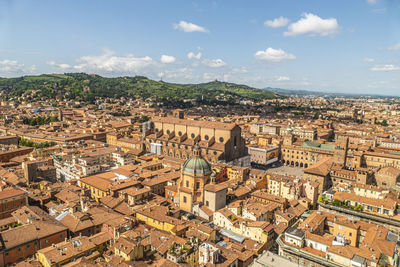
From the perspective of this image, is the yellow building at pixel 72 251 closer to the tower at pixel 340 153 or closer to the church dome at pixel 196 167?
the church dome at pixel 196 167

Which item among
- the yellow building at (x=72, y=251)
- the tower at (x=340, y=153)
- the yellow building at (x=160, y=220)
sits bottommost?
the yellow building at (x=160, y=220)

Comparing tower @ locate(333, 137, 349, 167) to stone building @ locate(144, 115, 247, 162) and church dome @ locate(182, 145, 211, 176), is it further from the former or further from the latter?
church dome @ locate(182, 145, 211, 176)

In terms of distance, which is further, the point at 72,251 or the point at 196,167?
the point at 196,167

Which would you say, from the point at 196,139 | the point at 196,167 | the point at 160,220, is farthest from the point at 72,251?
the point at 196,139

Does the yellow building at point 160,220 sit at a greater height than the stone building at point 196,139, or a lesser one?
lesser

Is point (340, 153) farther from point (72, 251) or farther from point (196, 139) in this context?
point (72, 251)

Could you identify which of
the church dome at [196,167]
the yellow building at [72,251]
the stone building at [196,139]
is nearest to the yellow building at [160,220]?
the yellow building at [72,251]

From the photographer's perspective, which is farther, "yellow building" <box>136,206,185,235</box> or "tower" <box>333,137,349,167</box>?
"tower" <box>333,137,349,167</box>

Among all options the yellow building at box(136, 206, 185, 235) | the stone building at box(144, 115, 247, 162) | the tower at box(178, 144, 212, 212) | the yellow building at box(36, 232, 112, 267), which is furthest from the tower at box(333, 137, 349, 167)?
the yellow building at box(36, 232, 112, 267)
